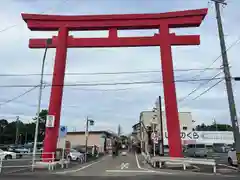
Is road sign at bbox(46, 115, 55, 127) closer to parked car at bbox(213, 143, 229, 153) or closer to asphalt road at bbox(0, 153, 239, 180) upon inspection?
asphalt road at bbox(0, 153, 239, 180)

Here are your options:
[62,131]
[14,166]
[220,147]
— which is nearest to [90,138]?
[220,147]

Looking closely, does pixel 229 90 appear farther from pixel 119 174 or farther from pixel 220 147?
pixel 220 147

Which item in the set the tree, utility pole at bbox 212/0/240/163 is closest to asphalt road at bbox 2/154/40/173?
utility pole at bbox 212/0/240/163

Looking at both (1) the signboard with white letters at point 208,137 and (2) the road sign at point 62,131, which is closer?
(2) the road sign at point 62,131

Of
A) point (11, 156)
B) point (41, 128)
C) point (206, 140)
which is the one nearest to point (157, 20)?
point (11, 156)

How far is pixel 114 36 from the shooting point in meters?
24.4

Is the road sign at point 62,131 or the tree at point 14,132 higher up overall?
the tree at point 14,132

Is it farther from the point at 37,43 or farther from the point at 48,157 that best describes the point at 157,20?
the point at 48,157

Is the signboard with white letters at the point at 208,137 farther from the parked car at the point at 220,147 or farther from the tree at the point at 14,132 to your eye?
the tree at the point at 14,132

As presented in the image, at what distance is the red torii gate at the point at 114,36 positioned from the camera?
23125 mm

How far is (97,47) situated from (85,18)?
96.9 inches

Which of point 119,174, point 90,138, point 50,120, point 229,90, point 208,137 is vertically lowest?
point 119,174

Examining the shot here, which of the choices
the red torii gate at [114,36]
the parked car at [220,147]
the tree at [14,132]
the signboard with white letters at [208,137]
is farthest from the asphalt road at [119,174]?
the tree at [14,132]

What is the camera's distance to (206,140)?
2537 inches
